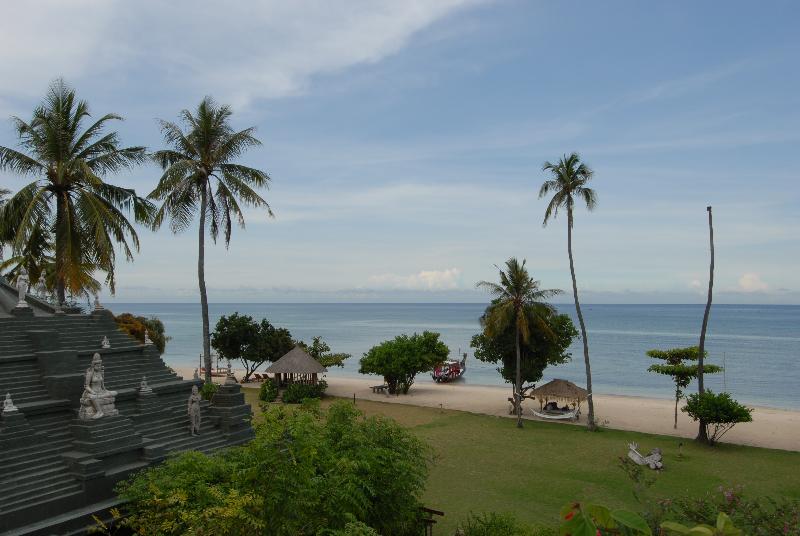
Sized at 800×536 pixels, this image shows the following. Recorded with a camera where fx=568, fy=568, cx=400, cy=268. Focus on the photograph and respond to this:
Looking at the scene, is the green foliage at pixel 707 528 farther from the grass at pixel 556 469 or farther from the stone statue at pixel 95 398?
the stone statue at pixel 95 398

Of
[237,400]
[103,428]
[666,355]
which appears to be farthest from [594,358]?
[103,428]

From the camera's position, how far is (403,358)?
3606cm

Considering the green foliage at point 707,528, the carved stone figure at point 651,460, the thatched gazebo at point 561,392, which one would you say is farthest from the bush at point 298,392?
the green foliage at point 707,528

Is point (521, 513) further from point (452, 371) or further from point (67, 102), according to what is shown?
point (452, 371)

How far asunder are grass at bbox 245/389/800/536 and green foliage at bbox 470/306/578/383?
462 centimetres

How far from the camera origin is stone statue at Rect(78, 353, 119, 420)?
1364 centimetres

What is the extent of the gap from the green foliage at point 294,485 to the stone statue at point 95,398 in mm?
1840

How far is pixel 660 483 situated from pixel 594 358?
64500 mm

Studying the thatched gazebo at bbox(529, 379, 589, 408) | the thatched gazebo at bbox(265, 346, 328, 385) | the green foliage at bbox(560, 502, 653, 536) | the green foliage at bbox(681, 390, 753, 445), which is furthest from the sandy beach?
the green foliage at bbox(560, 502, 653, 536)

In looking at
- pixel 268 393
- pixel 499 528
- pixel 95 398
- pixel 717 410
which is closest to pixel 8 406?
pixel 95 398

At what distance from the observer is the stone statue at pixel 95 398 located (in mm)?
13641

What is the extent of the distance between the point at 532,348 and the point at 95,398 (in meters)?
22.2

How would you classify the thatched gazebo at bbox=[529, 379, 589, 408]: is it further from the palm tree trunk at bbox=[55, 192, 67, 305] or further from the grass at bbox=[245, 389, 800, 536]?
the palm tree trunk at bbox=[55, 192, 67, 305]

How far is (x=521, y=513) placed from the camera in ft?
48.6
